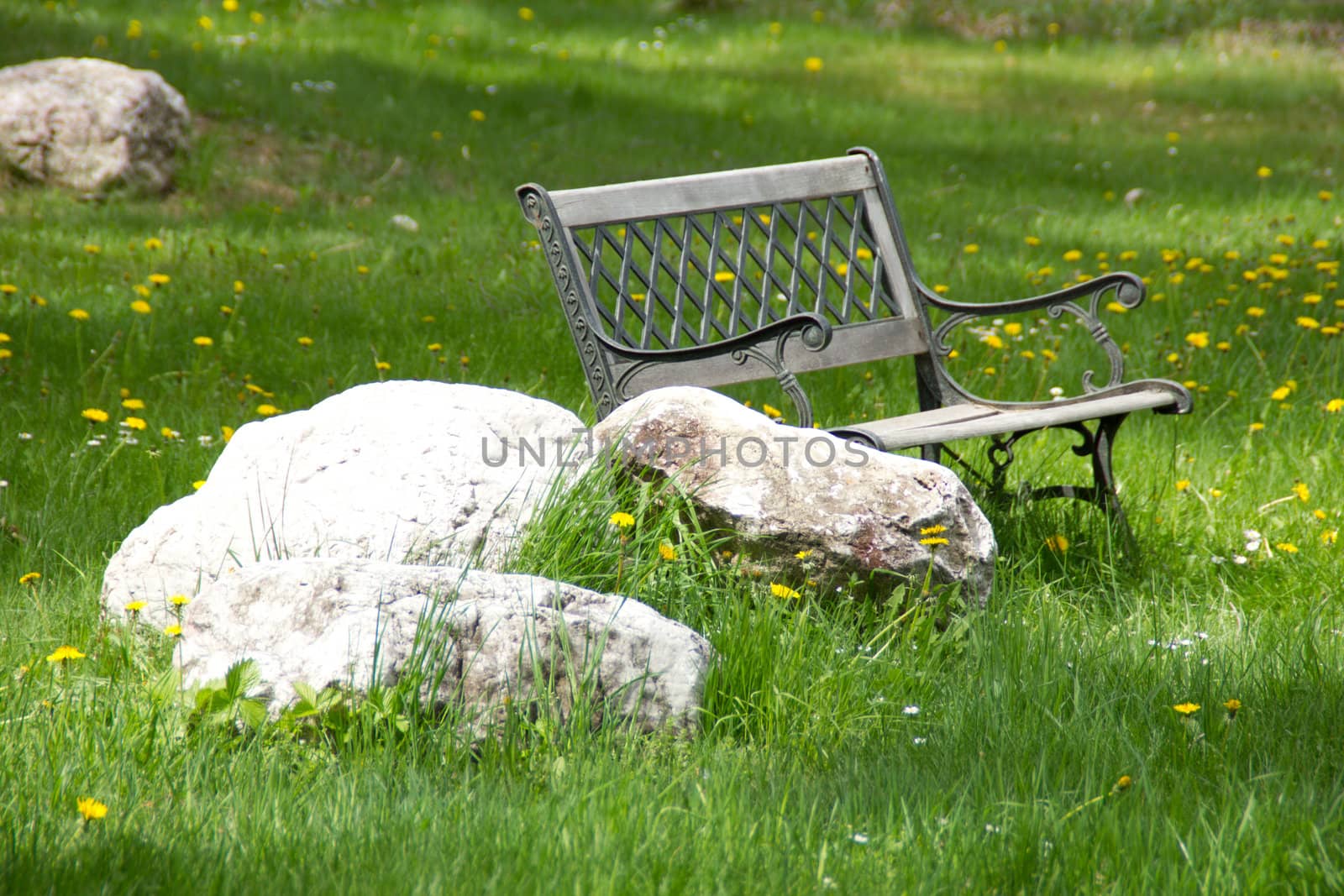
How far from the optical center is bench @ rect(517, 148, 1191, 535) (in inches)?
131

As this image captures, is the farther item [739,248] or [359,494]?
[739,248]

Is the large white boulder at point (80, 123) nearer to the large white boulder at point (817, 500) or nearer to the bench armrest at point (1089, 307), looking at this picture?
the bench armrest at point (1089, 307)

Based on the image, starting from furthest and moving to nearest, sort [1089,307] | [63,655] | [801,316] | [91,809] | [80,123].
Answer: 1. [80,123]
2. [1089,307]
3. [801,316]
4. [63,655]
5. [91,809]

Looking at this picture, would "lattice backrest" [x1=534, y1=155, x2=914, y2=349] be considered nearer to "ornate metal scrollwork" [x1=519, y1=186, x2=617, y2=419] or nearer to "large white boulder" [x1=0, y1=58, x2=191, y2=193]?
"ornate metal scrollwork" [x1=519, y1=186, x2=617, y2=419]

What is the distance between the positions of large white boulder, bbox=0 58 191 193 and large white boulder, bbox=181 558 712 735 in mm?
5378

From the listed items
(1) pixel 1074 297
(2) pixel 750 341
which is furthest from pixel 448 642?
(1) pixel 1074 297

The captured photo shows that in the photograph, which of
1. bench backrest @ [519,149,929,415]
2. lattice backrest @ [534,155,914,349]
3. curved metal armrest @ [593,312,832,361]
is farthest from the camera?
lattice backrest @ [534,155,914,349]

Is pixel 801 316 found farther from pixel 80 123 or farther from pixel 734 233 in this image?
pixel 80 123

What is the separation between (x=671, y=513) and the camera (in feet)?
8.99

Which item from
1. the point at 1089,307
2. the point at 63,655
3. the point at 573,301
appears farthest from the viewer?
the point at 1089,307

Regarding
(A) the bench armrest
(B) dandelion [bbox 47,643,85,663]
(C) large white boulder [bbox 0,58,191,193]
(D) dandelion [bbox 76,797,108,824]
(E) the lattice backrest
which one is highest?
(C) large white boulder [bbox 0,58,191,193]

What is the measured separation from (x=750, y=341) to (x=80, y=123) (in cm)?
519

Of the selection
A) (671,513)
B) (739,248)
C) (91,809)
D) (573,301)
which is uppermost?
(739,248)

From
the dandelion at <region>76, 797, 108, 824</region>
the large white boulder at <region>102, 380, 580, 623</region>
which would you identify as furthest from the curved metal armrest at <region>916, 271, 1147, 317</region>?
the dandelion at <region>76, 797, 108, 824</region>
